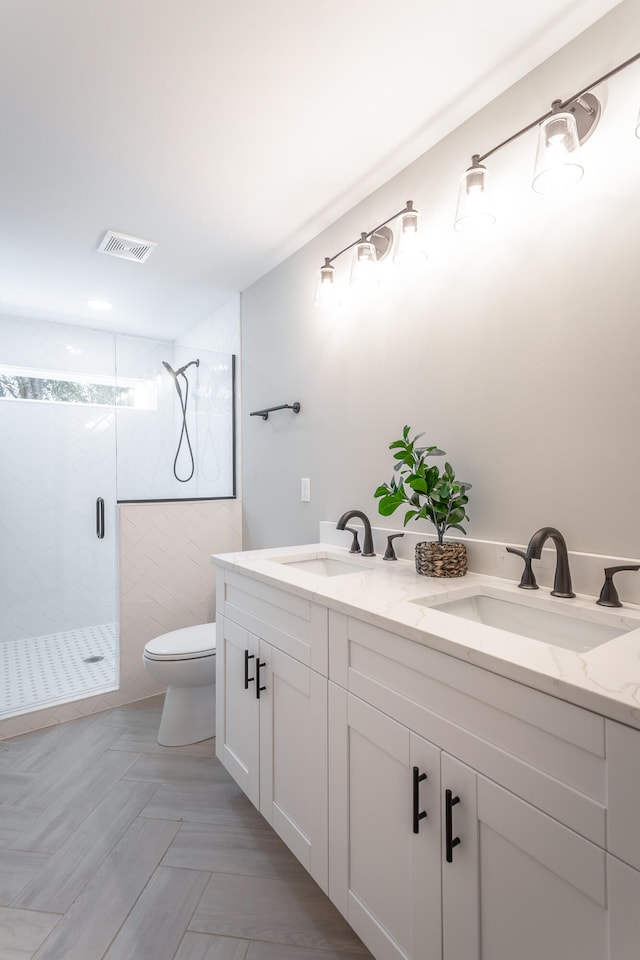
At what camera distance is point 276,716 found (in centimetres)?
149

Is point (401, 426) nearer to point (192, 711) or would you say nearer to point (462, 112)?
point (462, 112)

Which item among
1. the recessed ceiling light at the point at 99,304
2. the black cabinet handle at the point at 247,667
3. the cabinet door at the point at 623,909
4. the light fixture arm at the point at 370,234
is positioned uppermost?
the recessed ceiling light at the point at 99,304

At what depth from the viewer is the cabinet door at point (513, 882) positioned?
677 millimetres

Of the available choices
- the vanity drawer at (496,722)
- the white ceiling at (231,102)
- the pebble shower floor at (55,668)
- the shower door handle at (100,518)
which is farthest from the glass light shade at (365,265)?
the shower door handle at (100,518)

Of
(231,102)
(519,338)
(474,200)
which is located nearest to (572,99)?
(474,200)

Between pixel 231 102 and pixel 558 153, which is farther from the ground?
pixel 231 102

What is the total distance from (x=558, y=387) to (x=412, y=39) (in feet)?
3.31

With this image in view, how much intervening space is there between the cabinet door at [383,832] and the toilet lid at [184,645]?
112cm

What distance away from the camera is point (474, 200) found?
137 centimetres

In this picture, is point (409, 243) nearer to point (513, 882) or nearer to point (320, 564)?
point (320, 564)

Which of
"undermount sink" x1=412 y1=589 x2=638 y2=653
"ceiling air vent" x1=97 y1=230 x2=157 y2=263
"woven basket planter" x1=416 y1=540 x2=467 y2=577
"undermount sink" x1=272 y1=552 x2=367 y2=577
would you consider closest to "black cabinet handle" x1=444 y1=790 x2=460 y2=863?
"undermount sink" x1=412 y1=589 x2=638 y2=653

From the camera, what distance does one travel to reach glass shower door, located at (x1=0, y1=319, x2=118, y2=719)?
10.6ft

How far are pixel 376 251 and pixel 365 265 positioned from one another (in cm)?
12

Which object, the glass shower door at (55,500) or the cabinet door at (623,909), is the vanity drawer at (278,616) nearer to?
the cabinet door at (623,909)
